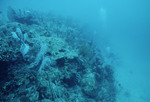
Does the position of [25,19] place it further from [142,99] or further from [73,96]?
[142,99]

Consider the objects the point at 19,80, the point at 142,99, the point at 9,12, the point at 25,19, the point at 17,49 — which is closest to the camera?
the point at 19,80

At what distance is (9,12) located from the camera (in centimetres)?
861

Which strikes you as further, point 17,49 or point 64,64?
point 64,64

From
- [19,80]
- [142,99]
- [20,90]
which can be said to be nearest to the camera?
[20,90]

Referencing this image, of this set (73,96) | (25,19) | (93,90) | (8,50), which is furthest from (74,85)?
(25,19)

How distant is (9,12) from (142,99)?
62.0ft

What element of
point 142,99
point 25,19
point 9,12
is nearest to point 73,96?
point 25,19

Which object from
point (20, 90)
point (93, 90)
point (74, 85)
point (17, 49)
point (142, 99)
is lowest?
point (20, 90)

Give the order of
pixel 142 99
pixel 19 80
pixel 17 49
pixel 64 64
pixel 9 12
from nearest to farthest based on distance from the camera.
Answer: pixel 19 80
pixel 17 49
pixel 64 64
pixel 9 12
pixel 142 99

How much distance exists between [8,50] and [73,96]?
317cm

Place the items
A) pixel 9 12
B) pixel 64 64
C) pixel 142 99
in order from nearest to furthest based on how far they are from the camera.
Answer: pixel 64 64 → pixel 9 12 → pixel 142 99

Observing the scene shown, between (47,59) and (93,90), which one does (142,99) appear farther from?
(47,59)

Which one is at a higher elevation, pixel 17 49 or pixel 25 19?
pixel 25 19

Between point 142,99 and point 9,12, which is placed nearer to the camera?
point 9,12
